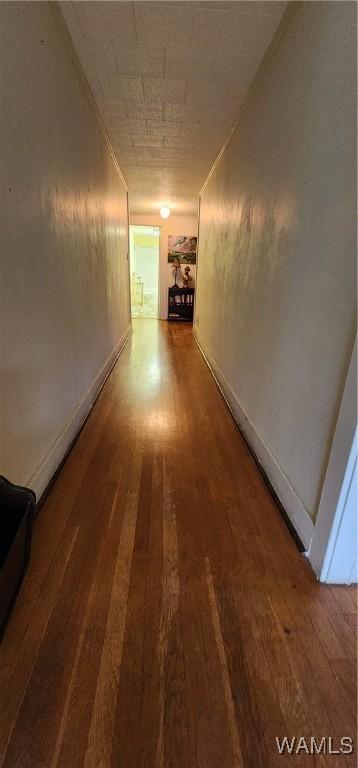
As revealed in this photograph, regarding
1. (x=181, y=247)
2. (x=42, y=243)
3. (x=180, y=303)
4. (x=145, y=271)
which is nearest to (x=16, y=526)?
(x=42, y=243)

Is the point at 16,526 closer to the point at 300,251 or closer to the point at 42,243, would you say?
the point at 42,243

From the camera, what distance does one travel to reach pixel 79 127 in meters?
2.20

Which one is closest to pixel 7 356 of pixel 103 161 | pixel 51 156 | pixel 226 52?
pixel 51 156

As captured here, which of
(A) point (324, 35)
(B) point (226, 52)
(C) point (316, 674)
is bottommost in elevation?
(C) point (316, 674)

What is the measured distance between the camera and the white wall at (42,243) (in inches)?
48.6

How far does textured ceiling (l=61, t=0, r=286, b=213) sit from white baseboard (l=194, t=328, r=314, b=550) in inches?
88.6

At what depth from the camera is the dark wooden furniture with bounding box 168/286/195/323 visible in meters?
7.67

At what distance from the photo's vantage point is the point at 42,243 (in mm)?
1560

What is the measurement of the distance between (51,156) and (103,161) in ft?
5.91

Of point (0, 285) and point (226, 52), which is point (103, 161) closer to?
point (226, 52)

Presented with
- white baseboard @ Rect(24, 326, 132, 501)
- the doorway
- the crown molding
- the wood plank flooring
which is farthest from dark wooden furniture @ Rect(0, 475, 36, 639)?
the doorway

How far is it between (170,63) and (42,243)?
1.61 meters

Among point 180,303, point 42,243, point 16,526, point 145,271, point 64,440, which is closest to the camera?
point 16,526

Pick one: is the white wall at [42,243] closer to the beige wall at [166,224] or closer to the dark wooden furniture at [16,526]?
the dark wooden furniture at [16,526]
